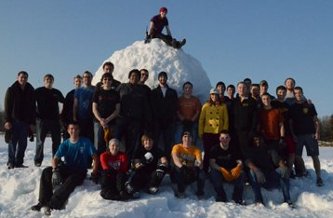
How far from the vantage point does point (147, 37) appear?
29.7ft

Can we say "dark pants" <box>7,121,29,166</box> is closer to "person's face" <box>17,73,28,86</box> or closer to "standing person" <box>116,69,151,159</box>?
"person's face" <box>17,73,28,86</box>

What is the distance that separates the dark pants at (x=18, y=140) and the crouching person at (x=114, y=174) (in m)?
1.97

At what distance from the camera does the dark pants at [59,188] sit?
5555mm

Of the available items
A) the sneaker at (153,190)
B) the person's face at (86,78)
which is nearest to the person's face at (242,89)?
the sneaker at (153,190)

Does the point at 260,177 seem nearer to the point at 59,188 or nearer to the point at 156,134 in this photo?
the point at 156,134

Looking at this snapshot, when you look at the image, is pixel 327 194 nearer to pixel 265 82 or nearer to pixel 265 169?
pixel 265 169

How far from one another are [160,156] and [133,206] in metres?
1.17

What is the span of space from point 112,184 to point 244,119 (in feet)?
7.83

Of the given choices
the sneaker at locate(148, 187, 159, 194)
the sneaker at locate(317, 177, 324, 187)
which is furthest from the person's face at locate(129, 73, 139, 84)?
the sneaker at locate(317, 177, 324, 187)

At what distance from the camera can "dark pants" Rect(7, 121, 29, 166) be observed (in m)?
7.07

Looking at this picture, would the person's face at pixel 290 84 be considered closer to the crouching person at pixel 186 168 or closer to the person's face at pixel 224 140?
the person's face at pixel 224 140

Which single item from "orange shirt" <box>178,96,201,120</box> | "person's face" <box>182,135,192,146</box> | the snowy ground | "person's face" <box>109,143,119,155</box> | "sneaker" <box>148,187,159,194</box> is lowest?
the snowy ground

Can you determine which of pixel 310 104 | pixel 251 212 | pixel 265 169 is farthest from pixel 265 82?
pixel 251 212

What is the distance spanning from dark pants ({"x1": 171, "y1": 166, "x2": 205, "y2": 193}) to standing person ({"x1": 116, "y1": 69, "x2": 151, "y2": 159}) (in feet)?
2.84
